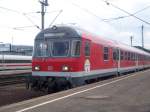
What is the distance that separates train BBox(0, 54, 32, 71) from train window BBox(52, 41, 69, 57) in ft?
80.3

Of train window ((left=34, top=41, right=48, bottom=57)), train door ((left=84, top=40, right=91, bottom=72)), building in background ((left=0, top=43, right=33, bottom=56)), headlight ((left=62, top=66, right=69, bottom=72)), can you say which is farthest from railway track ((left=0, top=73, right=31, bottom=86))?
building in background ((left=0, top=43, right=33, bottom=56))

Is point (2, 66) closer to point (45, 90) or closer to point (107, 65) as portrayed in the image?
point (107, 65)

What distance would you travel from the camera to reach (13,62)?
4497 cm

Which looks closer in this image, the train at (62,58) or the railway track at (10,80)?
the train at (62,58)

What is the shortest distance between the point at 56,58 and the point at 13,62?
27.7 metres

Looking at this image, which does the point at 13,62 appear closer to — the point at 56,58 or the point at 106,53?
the point at 106,53

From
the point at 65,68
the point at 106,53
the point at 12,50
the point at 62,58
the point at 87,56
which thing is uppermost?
the point at 12,50

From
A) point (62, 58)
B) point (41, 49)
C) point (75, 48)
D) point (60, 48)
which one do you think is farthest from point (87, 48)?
point (41, 49)

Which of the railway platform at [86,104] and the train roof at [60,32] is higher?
the train roof at [60,32]

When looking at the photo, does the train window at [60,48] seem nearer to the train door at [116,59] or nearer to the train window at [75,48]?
the train window at [75,48]

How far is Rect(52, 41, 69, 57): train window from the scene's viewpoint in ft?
58.4

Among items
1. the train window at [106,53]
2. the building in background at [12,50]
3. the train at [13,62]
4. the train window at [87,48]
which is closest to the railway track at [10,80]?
the train window at [106,53]

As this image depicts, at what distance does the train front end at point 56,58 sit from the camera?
1752cm

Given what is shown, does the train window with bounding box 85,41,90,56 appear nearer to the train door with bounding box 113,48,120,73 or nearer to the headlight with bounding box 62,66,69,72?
the headlight with bounding box 62,66,69,72
